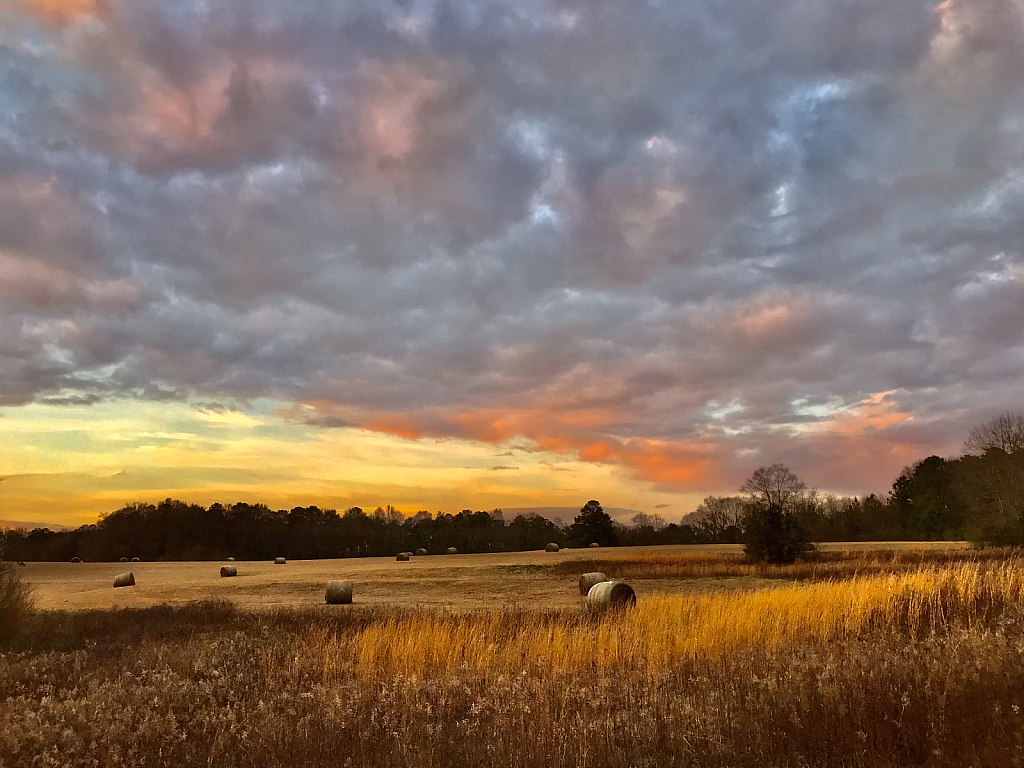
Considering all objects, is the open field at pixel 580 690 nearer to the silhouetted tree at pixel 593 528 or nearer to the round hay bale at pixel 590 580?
the round hay bale at pixel 590 580

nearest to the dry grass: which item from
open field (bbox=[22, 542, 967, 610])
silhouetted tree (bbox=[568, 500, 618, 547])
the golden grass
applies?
open field (bbox=[22, 542, 967, 610])

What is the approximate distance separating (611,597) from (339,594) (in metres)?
13.1

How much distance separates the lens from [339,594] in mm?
28078

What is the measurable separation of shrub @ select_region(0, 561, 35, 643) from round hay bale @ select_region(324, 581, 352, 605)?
12254 mm

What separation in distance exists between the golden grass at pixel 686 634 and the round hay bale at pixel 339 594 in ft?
44.9

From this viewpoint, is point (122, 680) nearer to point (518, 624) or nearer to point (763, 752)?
point (518, 624)

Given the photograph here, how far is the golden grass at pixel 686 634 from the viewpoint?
1098 cm

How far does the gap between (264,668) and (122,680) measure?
2.29 metres

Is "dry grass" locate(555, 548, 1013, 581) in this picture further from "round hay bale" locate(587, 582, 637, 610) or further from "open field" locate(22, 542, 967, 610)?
"round hay bale" locate(587, 582, 637, 610)

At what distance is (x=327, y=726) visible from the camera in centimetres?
788

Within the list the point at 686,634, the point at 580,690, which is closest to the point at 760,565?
the point at 686,634

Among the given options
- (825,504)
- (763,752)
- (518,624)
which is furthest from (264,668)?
(825,504)

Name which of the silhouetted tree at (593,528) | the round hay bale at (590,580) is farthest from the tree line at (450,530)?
the round hay bale at (590,580)

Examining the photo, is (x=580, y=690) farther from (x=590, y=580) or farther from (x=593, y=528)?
(x=593, y=528)
